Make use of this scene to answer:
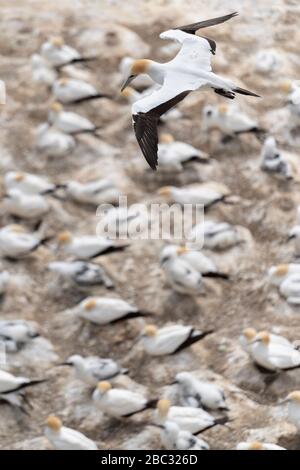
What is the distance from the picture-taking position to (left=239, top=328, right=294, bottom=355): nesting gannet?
13.2 m

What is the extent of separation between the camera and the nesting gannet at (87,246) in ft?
49.6

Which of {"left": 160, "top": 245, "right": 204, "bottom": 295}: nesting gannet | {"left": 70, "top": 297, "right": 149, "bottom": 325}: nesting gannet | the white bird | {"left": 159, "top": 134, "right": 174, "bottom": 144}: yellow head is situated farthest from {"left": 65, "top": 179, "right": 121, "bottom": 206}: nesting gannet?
{"left": 70, "top": 297, "right": 149, "bottom": 325}: nesting gannet

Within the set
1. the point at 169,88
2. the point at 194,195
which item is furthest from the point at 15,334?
the point at 169,88

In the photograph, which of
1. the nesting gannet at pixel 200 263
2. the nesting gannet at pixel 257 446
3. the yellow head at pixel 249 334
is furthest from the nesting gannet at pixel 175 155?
the nesting gannet at pixel 257 446

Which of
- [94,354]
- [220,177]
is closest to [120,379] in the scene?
[94,354]

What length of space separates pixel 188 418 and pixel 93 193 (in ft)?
13.4

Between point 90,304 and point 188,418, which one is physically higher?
point 188,418

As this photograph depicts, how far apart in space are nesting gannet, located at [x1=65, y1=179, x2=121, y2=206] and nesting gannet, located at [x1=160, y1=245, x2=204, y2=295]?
5.41 ft

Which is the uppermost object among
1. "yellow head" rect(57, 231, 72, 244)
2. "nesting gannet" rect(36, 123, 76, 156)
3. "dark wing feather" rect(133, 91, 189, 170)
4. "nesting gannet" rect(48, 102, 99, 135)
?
"dark wing feather" rect(133, 91, 189, 170)

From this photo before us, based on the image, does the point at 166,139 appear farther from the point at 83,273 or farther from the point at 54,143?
the point at 83,273

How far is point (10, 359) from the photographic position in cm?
1396

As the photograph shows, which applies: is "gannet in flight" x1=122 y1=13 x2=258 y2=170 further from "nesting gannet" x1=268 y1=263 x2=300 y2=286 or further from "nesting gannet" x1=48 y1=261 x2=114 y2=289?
"nesting gannet" x1=48 y1=261 x2=114 y2=289

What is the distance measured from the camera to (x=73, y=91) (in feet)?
57.9

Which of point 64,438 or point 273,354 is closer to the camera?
point 64,438
